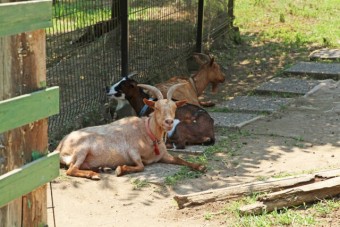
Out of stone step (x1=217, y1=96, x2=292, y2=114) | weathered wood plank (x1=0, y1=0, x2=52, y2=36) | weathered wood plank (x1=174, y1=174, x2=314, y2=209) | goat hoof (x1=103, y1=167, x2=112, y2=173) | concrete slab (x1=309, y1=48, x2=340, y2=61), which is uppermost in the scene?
weathered wood plank (x1=0, y1=0, x2=52, y2=36)

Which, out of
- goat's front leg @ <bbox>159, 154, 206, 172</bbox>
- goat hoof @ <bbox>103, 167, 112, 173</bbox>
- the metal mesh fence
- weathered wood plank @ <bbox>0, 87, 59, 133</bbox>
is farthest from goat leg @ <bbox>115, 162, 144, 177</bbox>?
weathered wood plank @ <bbox>0, 87, 59, 133</bbox>

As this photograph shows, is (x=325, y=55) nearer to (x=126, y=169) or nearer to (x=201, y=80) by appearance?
(x=201, y=80)

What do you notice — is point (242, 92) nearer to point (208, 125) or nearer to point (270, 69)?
point (270, 69)

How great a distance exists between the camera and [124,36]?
9125mm

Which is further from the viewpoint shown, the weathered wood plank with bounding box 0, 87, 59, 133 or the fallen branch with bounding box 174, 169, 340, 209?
the fallen branch with bounding box 174, 169, 340, 209

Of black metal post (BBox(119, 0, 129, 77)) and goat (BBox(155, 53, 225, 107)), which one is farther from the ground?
black metal post (BBox(119, 0, 129, 77))

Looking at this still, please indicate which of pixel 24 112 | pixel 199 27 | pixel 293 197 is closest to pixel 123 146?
pixel 293 197

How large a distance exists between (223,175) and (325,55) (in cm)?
606

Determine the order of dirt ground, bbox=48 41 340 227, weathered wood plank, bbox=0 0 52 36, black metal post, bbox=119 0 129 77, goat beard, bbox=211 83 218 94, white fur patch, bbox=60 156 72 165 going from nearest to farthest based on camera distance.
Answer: weathered wood plank, bbox=0 0 52 36
dirt ground, bbox=48 41 340 227
white fur patch, bbox=60 156 72 165
black metal post, bbox=119 0 129 77
goat beard, bbox=211 83 218 94

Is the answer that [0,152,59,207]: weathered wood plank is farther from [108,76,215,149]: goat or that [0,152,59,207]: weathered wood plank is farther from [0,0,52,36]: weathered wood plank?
[108,76,215,149]: goat

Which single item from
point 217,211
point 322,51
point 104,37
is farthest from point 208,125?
point 322,51

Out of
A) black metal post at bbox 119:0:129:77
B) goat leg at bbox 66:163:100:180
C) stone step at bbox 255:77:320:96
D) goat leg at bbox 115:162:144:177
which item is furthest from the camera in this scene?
stone step at bbox 255:77:320:96

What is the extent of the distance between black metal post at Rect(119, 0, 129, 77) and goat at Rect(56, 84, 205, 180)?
1.89 meters

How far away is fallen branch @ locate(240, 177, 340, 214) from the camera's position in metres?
5.40
